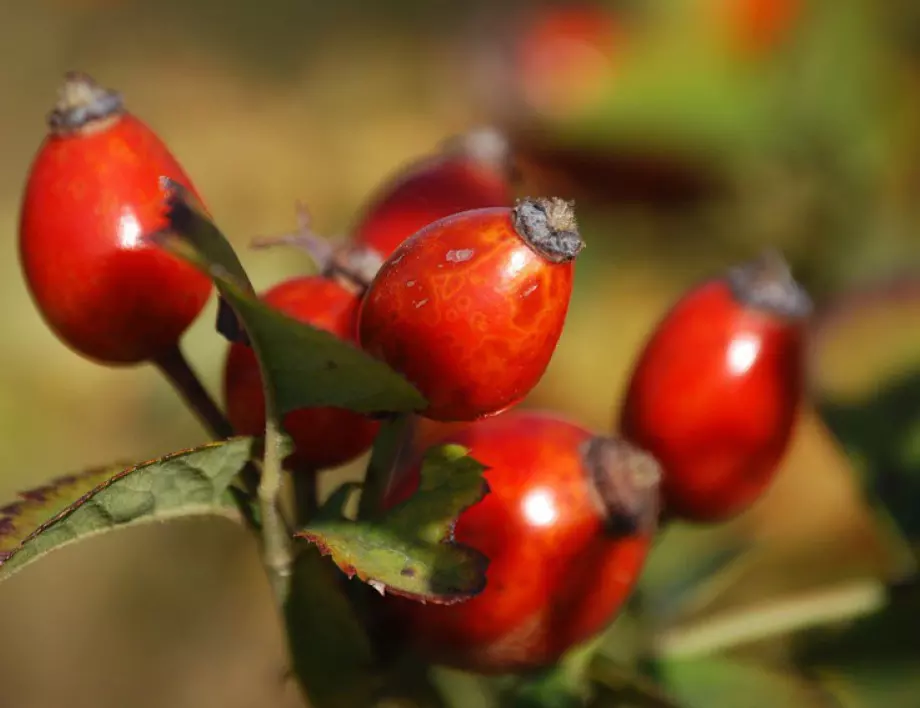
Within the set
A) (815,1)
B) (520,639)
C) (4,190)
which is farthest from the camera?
(4,190)

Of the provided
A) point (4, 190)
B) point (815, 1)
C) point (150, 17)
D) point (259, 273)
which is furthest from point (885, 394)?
point (150, 17)

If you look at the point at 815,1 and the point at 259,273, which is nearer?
the point at 259,273

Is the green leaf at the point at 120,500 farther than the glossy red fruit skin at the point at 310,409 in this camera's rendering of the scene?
No

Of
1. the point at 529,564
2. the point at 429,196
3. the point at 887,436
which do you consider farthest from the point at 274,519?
the point at 887,436

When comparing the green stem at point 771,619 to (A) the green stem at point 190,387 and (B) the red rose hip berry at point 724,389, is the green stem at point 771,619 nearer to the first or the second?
(B) the red rose hip berry at point 724,389

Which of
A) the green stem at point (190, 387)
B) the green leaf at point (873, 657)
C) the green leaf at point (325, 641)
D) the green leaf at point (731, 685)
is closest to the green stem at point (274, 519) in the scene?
the green leaf at point (325, 641)

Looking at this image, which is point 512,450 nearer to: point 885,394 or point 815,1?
point 885,394

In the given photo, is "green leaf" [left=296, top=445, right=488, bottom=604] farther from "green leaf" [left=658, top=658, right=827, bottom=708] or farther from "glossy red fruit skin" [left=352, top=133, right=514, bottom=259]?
"green leaf" [left=658, top=658, right=827, bottom=708]

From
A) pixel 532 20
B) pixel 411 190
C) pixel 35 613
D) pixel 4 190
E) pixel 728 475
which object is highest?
pixel 411 190
